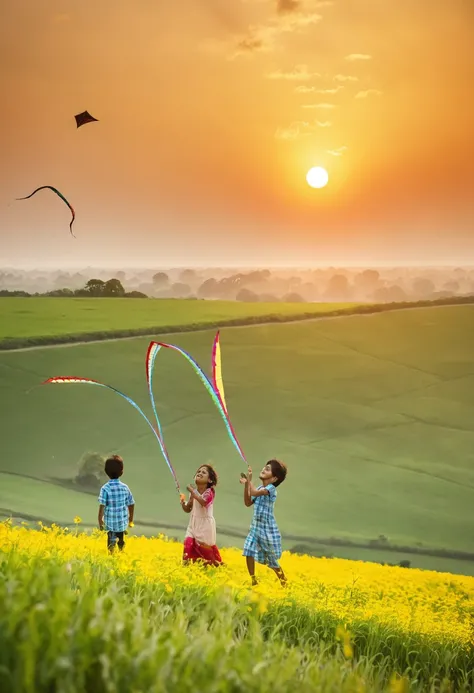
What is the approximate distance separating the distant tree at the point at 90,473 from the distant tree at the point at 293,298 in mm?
3072

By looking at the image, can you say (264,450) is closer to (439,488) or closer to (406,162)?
(439,488)

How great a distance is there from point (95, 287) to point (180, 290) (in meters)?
1.02

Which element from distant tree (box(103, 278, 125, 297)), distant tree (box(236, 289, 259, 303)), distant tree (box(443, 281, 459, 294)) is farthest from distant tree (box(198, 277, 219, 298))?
distant tree (box(443, 281, 459, 294))

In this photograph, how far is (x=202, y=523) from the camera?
215 inches

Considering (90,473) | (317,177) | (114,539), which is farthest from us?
(317,177)

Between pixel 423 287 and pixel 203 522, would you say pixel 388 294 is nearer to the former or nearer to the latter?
pixel 423 287

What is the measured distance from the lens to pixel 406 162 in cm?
997

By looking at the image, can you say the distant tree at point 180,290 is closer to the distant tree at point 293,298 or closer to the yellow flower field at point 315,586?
the distant tree at point 293,298

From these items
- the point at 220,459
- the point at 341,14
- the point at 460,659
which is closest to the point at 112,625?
the point at 460,659

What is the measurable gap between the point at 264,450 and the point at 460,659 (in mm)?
4666

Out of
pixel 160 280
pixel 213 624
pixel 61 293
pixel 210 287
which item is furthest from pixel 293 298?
pixel 213 624

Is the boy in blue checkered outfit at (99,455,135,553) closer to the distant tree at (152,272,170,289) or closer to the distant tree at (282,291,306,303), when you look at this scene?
the distant tree at (152,272,170,289)

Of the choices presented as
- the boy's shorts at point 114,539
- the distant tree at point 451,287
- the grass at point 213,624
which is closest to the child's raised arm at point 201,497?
the grass at point 213,624

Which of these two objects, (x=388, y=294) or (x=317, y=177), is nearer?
(x=317, y=177)
